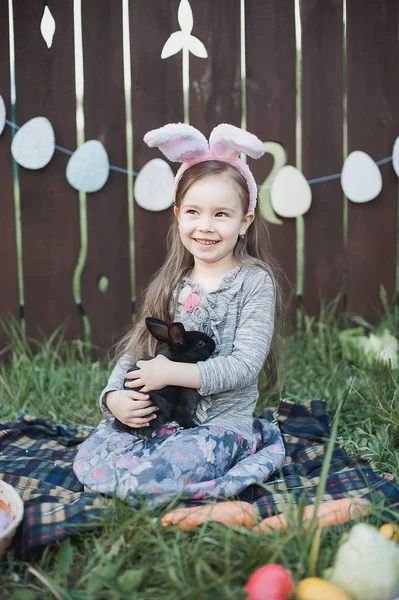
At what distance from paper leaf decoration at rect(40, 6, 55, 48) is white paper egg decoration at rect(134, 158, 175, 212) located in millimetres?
765

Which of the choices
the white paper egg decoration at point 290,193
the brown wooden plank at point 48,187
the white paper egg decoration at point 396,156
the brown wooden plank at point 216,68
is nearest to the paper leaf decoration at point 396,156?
the white paper egg decoration at point 396,156

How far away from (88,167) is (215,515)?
2.03 metres

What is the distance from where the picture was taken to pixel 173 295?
7.44 feet

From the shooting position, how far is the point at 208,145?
2.18 metres

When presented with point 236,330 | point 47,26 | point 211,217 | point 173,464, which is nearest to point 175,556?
point 173,464

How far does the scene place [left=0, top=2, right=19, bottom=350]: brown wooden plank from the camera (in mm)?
3152

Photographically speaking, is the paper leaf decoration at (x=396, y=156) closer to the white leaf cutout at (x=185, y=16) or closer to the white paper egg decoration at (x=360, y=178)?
the white paper egg decoration at (x=360, y=178)

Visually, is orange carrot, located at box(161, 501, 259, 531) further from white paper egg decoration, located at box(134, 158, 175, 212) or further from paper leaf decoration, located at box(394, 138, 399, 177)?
paper leaf decoration, located at box(394, 138, 399, 177)

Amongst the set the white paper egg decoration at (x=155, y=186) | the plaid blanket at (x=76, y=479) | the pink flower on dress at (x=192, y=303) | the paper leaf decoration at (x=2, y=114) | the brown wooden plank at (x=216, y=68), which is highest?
the brown wooden plank at (x=216, y=68)

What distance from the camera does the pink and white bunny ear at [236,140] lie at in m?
2.04

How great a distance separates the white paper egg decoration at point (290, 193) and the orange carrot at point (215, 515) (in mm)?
1868

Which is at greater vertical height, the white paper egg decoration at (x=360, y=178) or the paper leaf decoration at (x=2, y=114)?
the paper leaf decoration at (x=2, y=114)

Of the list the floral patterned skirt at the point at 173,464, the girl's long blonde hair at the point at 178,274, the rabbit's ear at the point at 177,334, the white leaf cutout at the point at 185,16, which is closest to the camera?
the floral patterned skirt at the point at 173,464

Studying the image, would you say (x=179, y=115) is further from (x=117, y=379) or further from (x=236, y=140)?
(x=117, y=379)
